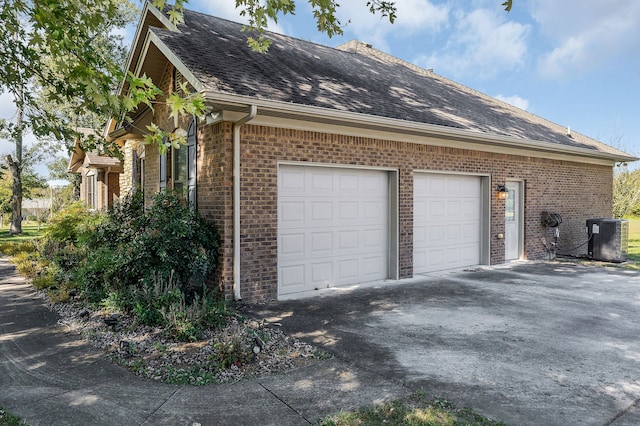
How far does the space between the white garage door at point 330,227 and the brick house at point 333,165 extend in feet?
0.08

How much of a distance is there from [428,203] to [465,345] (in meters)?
5.16

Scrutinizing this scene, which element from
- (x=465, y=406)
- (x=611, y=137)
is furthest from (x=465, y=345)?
(x=611, y=137)

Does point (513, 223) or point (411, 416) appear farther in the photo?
point (513, 223)

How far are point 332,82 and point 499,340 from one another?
6.02 m

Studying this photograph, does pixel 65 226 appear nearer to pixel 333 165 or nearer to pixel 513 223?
pixel 333 165

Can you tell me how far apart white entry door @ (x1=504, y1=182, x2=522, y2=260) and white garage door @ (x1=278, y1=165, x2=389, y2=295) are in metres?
4.50

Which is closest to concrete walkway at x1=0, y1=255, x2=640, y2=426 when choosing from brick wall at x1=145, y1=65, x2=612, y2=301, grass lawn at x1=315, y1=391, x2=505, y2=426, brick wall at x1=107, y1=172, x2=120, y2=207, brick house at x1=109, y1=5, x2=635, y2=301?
grass lawn at x1=315, y1=391, x2=505, y2=426

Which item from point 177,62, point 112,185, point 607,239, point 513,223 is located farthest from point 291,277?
point 112,185

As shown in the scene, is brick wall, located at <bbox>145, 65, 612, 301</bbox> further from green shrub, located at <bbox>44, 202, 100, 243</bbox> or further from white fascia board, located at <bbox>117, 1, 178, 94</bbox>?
green shrub, located at <bbox>44, 202, 100, 243</bbox>

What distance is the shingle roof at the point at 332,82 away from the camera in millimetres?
7086

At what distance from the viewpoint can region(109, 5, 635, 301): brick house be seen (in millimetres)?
Answer: 6914

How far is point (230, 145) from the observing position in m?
6.80

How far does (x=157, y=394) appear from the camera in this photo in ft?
12.3

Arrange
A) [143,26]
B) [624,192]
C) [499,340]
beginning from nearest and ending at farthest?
[499,340], [143,26], [624,192]
